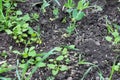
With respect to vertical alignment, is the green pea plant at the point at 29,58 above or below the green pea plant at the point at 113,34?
below

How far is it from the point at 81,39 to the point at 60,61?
29 centimetres

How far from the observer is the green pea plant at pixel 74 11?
2.58 metres

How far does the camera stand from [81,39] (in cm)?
253

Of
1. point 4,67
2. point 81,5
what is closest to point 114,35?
point 81,5

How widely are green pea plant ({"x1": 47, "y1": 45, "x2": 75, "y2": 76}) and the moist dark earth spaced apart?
0.03 m

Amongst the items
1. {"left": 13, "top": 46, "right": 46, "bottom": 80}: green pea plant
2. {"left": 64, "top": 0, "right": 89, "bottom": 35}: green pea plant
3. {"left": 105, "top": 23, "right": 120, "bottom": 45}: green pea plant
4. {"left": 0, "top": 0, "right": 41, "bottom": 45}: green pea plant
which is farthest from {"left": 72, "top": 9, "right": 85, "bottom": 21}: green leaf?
{"left": 13, "top": 46, "right": 46, "bottom": 80}: green pea plant

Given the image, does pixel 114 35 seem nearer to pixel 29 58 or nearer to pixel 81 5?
pixel 81 5

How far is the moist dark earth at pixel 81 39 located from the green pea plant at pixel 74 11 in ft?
0.16

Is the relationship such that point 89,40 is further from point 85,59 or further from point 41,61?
point 41,61

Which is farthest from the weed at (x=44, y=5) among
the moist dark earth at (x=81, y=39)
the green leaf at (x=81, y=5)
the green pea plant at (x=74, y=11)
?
the green leaf at (x=81, y=5)

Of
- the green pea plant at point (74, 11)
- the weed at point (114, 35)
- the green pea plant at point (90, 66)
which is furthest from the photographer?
the green pea plant at point (74, 11)

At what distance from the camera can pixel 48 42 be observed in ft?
8.28

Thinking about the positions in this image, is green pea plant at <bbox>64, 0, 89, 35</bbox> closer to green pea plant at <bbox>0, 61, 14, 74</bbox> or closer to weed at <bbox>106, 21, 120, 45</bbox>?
weed at <bbox>106, 21, 120, 45</bbox>

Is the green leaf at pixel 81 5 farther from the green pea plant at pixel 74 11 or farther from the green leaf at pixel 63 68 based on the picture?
the green leaf at pixel 63 68
